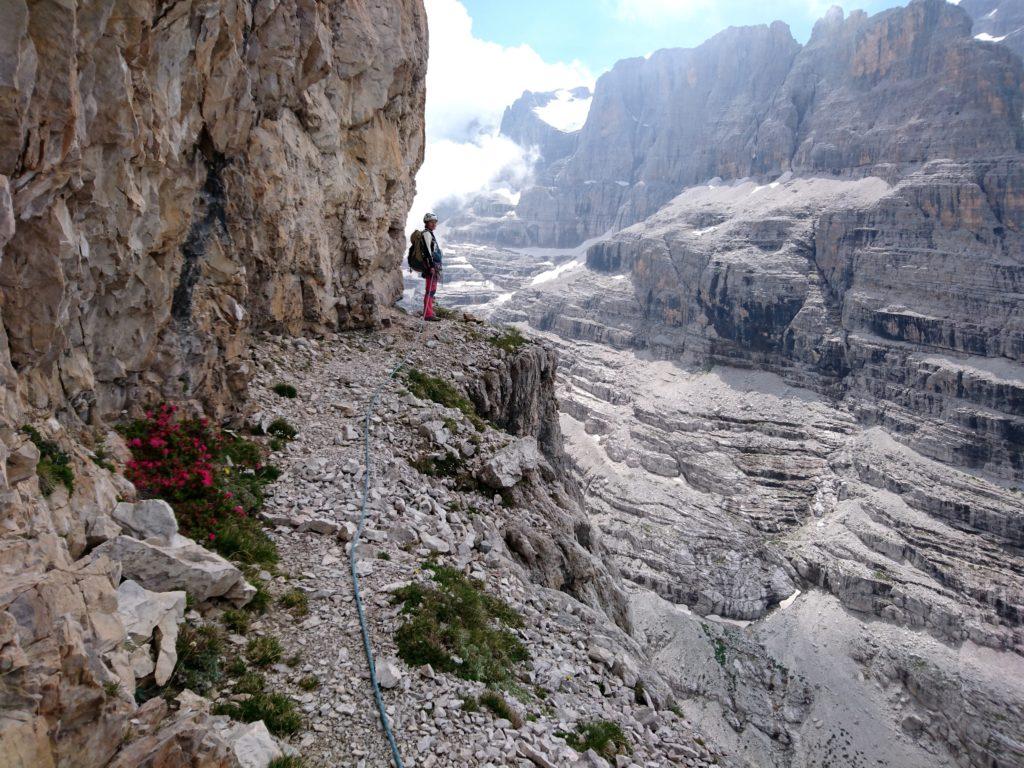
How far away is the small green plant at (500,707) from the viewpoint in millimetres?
8188

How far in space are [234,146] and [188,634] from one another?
13.8 metres

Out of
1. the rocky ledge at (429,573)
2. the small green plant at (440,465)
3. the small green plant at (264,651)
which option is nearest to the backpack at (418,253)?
the rocky ledge at (429,573)

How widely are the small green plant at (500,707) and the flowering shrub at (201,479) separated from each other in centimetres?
457

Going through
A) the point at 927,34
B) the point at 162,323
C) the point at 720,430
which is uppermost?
the point at 927,34

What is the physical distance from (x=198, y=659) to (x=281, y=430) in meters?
8.66

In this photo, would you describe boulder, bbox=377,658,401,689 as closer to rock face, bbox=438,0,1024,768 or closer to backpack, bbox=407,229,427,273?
backpack, bbox=407,229,427,273

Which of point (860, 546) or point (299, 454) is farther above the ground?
point (299, 454)

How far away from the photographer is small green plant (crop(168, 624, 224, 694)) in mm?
6602

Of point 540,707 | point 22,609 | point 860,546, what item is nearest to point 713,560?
point 860,546

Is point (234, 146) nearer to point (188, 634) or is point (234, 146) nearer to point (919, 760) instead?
point (188, 634)

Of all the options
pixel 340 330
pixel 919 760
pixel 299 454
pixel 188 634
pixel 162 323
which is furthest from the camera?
pixel 919 760

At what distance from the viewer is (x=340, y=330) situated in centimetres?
2584

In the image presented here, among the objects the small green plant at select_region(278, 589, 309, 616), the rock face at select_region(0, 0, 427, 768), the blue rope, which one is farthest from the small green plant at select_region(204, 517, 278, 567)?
the blue rope

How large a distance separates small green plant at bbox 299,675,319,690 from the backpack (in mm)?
23058
